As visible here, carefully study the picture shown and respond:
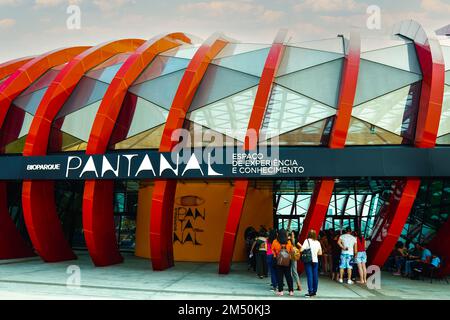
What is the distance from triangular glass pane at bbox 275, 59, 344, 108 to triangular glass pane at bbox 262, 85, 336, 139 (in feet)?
0.96

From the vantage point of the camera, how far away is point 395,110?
1231 cm

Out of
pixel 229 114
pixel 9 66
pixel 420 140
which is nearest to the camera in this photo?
pixel 420 140

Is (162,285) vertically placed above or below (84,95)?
below

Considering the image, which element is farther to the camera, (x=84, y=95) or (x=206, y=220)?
(x=206, y=220)

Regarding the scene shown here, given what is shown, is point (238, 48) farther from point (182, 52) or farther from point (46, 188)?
point (46, 188)

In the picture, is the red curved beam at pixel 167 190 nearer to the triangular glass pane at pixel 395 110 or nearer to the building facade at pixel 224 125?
the building facade at pixel 224 125

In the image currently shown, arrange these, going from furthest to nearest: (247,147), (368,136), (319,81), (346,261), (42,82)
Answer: (42,82)
(319,81)
(368,136)
(247,147)
(346,261)

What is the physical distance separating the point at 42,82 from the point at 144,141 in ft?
22.4

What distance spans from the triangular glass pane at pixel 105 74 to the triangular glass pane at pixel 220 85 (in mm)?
4185

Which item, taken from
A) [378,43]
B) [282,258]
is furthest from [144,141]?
[378,43]

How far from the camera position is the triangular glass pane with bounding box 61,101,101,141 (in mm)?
14180

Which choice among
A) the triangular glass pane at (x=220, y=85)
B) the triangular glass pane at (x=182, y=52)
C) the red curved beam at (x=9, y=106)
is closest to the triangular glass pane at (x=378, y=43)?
the triangular glass pane at (x=220, y=85)

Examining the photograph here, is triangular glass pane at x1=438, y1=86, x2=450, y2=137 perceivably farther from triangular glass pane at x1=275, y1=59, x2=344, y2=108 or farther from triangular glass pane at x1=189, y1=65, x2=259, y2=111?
triangular glass pane at x1=189, y1=65, x2=259, y2=111

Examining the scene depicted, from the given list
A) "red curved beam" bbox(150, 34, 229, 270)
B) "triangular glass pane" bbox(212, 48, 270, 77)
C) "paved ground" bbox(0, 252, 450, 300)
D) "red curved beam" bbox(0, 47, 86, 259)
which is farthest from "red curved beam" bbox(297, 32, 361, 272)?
"red curved beam" bbox(0, 47, 86, 259)
